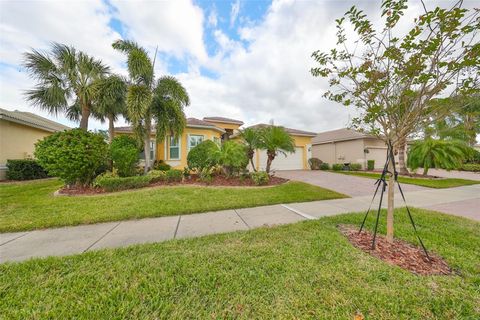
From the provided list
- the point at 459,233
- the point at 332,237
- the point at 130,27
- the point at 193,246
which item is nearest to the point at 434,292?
the point at 332,237

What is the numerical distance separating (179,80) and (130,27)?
9.23ft

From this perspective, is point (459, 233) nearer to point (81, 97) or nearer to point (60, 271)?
point (60, 271)

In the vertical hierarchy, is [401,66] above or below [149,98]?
below

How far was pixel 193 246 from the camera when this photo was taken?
3.20 m

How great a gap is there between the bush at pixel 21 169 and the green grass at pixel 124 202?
2.37 meters

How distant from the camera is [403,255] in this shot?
294 cm

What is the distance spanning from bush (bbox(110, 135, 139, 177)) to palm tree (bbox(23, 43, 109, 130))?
252 centimetres

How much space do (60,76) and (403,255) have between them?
1423 centimetres

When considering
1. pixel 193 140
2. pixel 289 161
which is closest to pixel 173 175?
pixel 193 140

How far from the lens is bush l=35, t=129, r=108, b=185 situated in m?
6.83

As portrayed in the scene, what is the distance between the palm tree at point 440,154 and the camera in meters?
11.2

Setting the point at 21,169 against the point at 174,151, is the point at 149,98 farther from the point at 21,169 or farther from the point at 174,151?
the point at 21,169

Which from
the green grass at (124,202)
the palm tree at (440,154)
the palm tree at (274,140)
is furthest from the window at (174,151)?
the palm tree at (440,154)

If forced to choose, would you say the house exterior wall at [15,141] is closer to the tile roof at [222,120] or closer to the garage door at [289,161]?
the tile roof at [222,120]
